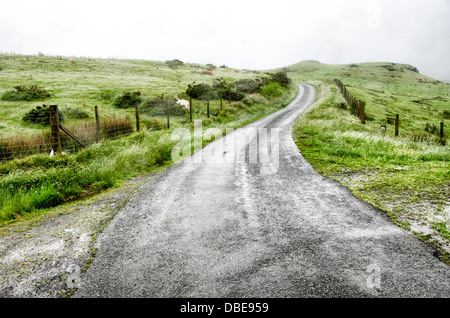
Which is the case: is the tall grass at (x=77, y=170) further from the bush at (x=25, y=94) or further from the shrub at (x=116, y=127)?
the bush at (x=25, y=94)

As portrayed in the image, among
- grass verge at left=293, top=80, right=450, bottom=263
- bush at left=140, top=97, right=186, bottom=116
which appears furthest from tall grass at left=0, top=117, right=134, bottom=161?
grass verge at left=293, top=80, right=450, bottom=263

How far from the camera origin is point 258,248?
3607mm

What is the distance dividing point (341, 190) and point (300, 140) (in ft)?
20.3

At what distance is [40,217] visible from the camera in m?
4.82

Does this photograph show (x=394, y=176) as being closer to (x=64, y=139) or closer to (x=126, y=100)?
(x=64, y=139)

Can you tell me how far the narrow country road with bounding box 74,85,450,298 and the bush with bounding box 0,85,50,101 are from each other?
18918mm

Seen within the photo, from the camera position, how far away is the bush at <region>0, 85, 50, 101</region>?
19.2 meters

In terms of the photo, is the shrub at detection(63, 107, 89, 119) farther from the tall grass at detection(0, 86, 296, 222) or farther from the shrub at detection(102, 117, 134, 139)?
the tall grass at detection(0, 86, 296, 222)

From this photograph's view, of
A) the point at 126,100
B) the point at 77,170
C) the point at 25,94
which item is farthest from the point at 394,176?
the point at 25,94

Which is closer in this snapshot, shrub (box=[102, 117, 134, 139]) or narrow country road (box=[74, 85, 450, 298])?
narrow country road (box=[74, 85, 450, 298])

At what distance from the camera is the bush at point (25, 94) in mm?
19234

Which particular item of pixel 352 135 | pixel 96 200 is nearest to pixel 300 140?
pixel 352 135

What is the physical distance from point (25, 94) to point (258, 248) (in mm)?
22899
